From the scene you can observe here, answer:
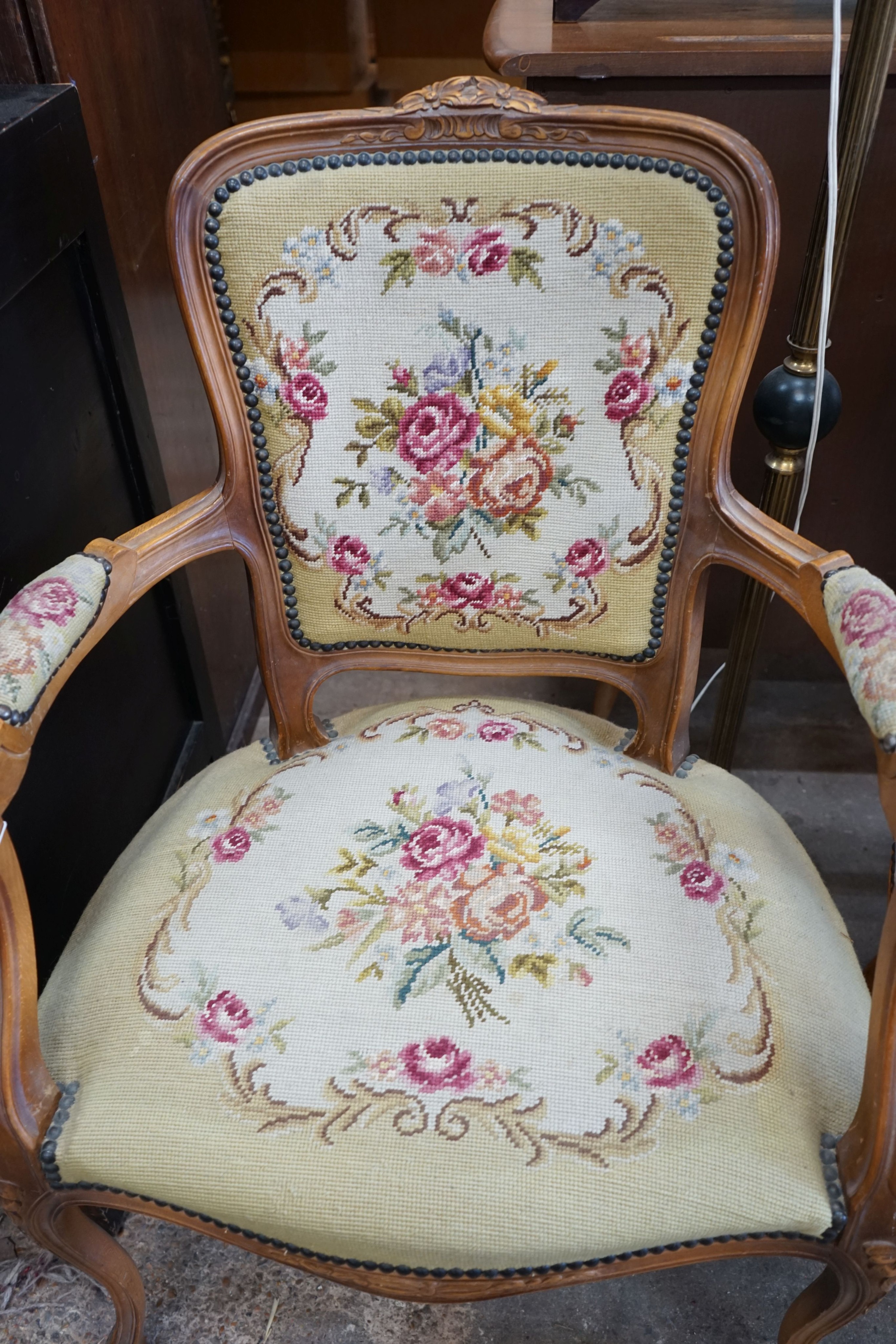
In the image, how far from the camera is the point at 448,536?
83 centimetres

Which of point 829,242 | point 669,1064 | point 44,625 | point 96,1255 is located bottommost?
point 96,1255

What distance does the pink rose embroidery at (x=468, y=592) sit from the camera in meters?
0.85

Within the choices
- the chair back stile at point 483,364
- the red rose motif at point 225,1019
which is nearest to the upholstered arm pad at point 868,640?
the chair back stile at point 483,364

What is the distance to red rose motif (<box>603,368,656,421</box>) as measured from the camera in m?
0.75

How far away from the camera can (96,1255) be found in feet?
2.51

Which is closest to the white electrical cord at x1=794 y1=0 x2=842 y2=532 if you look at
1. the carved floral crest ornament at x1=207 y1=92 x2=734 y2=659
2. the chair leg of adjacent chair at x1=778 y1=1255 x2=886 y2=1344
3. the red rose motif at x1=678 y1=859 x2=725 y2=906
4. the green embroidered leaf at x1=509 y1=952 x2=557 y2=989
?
the carved floral crest ornament at x1=207 y1=92 x2=734 y2=659

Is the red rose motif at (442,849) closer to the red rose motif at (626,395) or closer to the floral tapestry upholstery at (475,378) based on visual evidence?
the floral tapestry upholstery at (475,378)

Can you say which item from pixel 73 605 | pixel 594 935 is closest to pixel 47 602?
pixel 73 605

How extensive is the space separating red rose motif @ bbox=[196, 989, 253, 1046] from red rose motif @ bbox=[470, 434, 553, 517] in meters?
0.42

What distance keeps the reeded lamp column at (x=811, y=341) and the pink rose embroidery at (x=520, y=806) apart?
35 centimetres

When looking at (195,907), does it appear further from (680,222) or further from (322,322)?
(680,222)

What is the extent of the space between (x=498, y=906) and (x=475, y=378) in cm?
40

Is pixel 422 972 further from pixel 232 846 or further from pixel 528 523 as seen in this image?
pixel 528 523

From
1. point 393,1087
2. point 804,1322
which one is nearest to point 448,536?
point 393,1087
